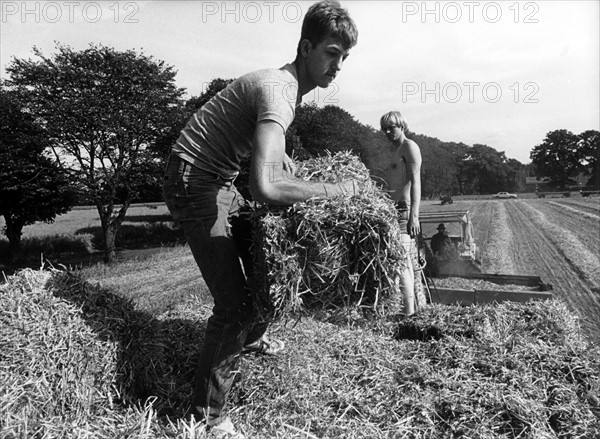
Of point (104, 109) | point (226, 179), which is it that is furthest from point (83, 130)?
point (226, 179)

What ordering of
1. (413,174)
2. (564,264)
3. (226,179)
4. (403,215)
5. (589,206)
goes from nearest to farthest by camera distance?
1. (226,179)
2. (403,215)
3. (413,174)
4. (564,264)
5. (589,206)

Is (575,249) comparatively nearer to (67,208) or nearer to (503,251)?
(503,251)

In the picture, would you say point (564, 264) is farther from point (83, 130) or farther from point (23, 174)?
point (23, 174)

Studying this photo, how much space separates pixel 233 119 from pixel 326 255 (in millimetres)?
828

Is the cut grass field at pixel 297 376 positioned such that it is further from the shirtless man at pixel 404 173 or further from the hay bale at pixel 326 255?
the shirtless man at pixel 404 173

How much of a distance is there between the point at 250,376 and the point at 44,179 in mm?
16017

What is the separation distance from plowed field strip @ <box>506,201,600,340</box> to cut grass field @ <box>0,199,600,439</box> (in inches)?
104

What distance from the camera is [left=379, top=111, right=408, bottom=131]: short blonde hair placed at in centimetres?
532

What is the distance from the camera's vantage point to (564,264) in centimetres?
1062

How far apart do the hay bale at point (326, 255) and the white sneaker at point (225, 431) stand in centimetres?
62

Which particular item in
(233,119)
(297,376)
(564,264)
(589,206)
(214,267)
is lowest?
(564,264)

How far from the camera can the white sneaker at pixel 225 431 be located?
224 centimetres

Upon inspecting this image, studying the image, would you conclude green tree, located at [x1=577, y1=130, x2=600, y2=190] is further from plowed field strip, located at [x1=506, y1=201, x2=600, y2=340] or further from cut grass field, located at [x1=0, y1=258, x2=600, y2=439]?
cut grass field, located at [x1=0, y1=258, x2=600, y2=439]

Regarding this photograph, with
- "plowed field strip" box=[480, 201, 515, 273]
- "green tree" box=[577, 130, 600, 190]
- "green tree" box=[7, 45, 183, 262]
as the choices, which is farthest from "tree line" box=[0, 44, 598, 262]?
"green tree" box=[577, 130, 600, 190]
